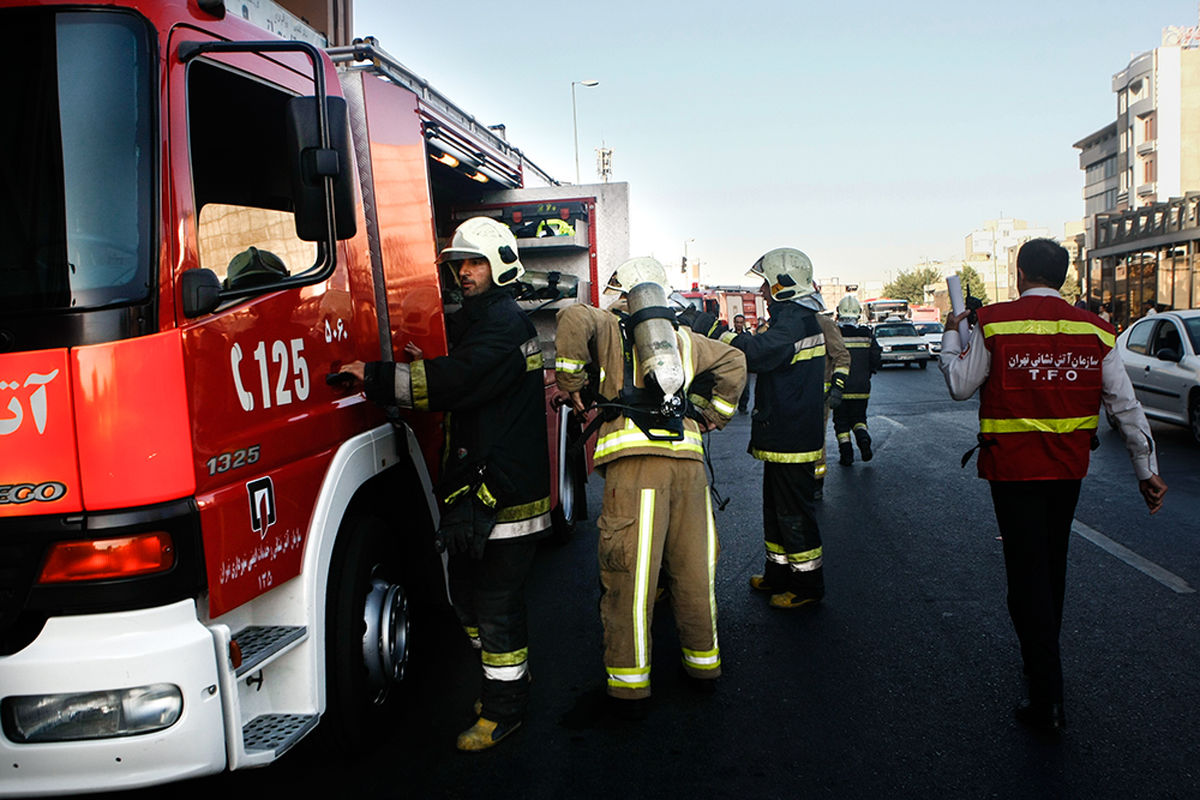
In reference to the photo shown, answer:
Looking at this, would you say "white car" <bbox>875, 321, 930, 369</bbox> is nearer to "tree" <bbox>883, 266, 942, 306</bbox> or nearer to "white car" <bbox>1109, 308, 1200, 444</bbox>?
"white car" <bbox>1109, 308, 1200, 444</bbox>

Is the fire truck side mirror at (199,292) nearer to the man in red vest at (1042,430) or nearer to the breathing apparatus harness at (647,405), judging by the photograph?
the breathing apparatus harness at (647,405)

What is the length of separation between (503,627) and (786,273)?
9.18 feet

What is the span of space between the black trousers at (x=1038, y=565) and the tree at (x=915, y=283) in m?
101

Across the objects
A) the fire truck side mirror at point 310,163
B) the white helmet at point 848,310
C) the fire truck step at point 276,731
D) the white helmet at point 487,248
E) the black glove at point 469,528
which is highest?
the fire truck side mirror at point 310,163

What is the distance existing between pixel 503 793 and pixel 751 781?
88 centimetres

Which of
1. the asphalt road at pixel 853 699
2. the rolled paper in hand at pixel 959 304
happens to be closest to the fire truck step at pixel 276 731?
the asphalt road at pixel 853 699

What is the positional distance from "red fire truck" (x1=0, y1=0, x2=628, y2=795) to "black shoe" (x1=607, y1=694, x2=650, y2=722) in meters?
1.10

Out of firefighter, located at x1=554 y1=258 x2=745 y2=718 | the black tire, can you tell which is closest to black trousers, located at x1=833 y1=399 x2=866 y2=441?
the black tire

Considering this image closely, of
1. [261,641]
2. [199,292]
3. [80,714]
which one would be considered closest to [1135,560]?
[261,641]

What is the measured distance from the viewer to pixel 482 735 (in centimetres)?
372

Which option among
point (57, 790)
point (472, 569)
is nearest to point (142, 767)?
point (57, 790)

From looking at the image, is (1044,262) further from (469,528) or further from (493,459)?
(469,528)

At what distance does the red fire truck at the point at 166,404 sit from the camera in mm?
2402

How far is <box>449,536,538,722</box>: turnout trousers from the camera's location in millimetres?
3797
